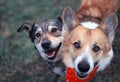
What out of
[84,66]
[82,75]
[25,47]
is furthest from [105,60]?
[25,47]

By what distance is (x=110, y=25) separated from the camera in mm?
4828

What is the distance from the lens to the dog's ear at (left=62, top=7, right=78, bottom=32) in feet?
16.0

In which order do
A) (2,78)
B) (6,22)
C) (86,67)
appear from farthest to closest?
(6,22) → (2,78) → (86,67)

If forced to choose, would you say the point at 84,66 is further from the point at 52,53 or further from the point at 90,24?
the point at 52,53

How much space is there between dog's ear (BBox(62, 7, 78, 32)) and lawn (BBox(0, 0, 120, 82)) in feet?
3.59

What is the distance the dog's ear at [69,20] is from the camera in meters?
4.88

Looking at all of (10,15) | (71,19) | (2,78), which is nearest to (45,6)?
(10,15)

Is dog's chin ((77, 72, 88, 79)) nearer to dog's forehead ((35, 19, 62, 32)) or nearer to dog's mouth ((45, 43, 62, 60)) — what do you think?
dog's mouth ((45, 43, 62, 60))

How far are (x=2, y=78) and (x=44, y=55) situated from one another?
869 millimetres

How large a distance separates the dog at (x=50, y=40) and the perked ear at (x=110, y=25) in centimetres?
65

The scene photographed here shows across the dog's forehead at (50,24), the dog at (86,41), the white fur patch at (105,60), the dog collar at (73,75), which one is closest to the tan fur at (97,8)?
the dog at (86,41)

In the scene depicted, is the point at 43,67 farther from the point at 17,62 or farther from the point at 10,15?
the point at 10,15

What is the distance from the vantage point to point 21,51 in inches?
250

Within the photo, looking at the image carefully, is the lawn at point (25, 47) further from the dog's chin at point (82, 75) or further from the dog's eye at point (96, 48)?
the dog's eye at point (96, 48)
